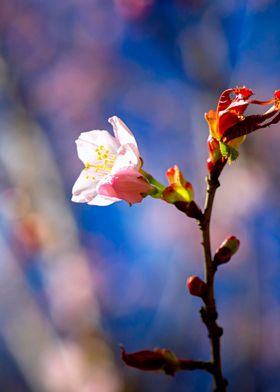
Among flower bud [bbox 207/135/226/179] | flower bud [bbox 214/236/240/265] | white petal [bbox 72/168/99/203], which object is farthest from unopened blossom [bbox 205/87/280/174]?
white petal [bbox 72/168/99/203]

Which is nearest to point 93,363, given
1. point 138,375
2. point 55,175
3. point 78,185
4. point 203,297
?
point 138,375

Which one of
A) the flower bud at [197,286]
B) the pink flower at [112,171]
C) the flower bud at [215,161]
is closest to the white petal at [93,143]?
the pink flower at [112,171]

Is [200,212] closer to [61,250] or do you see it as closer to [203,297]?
[203,297]

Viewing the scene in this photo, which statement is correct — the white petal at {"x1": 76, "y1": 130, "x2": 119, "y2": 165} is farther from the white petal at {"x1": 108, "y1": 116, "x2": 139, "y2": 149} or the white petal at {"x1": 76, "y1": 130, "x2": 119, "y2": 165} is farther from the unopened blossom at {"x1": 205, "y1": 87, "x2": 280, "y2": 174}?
the unopened blossom at {"x1": 205, "y1": 87, "x2": 280, "y2": 174}

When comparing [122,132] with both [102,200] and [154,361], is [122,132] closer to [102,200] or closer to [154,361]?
[102,200]

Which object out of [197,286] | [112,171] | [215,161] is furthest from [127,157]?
[197,286]

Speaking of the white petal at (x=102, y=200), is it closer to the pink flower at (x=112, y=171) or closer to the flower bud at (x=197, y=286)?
the pink flower at (x=112, y=171)
